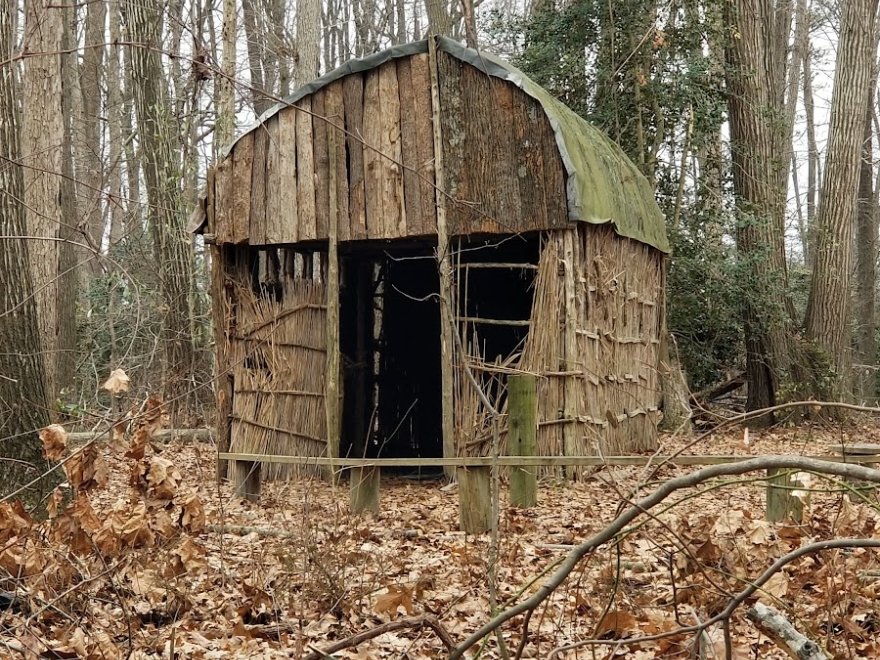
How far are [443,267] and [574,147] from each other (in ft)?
5.83

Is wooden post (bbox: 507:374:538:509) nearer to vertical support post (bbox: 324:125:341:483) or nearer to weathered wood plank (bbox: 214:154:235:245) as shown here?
vertical support post (bbox: 324:125:341:483)

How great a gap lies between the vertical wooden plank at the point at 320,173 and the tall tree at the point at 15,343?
3489 mm

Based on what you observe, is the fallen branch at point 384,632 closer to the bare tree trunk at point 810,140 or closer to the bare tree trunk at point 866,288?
the bare tree trunk at point 866,288

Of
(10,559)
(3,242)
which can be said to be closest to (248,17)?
(3,242)

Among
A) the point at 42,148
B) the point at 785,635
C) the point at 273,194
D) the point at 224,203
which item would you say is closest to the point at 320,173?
the point at 273,194

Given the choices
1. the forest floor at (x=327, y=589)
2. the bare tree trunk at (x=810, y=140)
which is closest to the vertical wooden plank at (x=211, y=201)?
the forest floor at (x=327, y=589)

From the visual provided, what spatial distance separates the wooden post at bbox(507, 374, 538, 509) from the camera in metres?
8.04

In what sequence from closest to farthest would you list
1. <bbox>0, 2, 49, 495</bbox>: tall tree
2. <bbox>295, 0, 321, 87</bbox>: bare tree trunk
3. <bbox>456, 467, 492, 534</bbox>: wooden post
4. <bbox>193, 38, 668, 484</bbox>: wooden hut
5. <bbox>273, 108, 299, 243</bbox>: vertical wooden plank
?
<bbox>0, 2, 49, 495</bbox>: tall tree, <bbox>456, 467, 492, 534</bbox>: wooden post, <bbox>193, 38, 668, 484</bbox>: wooden hut, <bbox>273, 108, 299, 243</bbox>: vertical wooden plank, <bbox>295, 0, 321, 87</bbox>: bare tree trunk

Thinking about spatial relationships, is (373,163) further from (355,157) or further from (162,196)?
(162,196)

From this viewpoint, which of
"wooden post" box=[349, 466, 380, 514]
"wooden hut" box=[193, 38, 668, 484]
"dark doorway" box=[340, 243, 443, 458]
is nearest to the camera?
"wooden post" box=[349, 466, 380, 514]

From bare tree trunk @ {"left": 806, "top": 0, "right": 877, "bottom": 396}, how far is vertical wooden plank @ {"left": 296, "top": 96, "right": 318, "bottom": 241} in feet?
32.0

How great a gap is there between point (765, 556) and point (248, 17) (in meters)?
22.5

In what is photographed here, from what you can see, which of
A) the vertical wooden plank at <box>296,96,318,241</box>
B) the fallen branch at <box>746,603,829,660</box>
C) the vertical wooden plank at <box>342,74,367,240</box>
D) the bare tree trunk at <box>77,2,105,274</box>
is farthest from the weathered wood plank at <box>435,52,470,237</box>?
the bare tree trunk at <box>77,2,105,274</box>

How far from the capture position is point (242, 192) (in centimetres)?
1058
